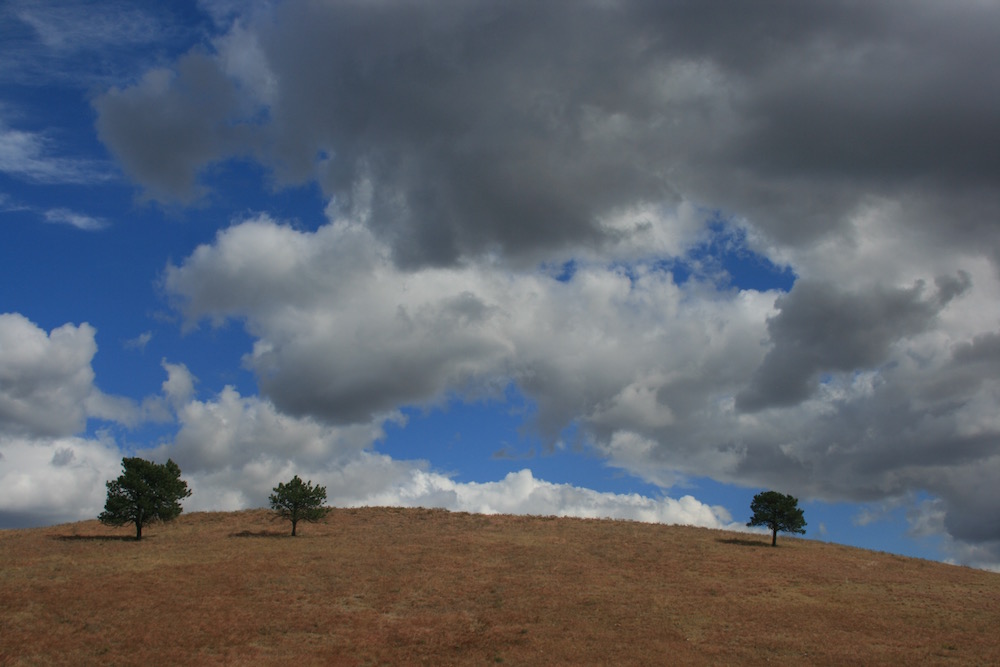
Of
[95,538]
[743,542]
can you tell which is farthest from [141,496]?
[743,542]

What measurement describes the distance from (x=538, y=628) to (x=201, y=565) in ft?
99.5

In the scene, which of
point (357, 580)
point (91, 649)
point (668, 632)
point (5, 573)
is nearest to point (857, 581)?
point (668, 632)

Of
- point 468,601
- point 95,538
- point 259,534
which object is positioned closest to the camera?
point 468,601

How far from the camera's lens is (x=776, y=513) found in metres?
80.0

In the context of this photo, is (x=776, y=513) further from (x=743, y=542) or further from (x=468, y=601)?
(x=468, y=601)

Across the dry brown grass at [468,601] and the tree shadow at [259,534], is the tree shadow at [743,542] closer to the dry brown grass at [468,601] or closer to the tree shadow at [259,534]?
the dry brown grass at [468,601]

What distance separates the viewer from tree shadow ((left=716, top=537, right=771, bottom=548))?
78.6 meters

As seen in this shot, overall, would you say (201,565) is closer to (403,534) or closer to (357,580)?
(357,580)

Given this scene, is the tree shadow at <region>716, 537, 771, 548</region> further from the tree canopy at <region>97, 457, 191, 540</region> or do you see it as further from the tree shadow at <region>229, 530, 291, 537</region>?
the tree canopy at <region>97, 457, 191, 540</region>

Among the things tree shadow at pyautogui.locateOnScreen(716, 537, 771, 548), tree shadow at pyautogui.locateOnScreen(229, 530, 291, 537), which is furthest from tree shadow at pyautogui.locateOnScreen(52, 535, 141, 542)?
tree shadow at pyautogui.locateOnScreen(716, 537, 771, 548)

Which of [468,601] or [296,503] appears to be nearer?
[468,601]

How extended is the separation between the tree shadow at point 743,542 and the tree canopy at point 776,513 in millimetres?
1007

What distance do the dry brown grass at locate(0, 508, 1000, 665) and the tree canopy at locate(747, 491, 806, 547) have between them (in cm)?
459

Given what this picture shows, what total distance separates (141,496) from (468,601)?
39424 mm
